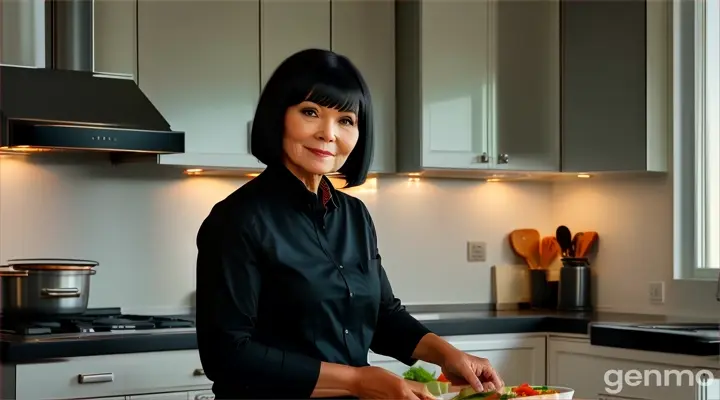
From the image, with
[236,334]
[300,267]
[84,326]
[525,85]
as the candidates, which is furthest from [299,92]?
[525,85]

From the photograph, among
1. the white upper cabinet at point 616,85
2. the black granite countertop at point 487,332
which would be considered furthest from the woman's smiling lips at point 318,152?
the white upper cabinet at point 616,85

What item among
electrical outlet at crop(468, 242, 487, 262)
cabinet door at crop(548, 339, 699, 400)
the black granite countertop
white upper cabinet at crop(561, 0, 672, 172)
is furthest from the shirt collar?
electrical outlet at crop(468, 242, 487, 262)

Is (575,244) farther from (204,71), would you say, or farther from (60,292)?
(60,292)

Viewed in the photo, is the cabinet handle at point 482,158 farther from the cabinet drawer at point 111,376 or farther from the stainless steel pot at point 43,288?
the stainless steel pot at point 43,288

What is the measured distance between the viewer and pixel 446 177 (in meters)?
4.70

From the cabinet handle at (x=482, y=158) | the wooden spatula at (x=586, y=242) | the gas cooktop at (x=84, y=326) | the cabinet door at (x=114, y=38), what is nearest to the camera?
the gas cooktop at (x=84, y=326)

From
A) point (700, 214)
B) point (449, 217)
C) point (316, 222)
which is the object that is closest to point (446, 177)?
point (449, 217)

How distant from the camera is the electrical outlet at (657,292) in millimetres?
4325

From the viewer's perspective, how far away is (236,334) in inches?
64.9

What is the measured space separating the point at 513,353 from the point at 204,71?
1.58 metres

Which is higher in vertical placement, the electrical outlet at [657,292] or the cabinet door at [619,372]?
the electrical outlet at [657,292]

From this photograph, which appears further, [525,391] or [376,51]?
[376,51]

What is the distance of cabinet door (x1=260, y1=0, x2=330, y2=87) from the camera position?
13.1 feet

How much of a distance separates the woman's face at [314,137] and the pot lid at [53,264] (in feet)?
6.21
